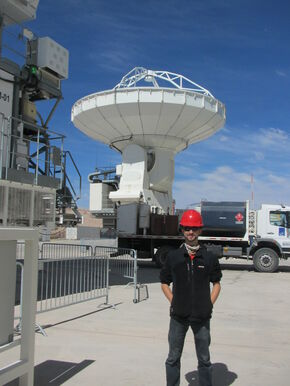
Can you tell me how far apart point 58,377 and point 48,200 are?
4285 mm

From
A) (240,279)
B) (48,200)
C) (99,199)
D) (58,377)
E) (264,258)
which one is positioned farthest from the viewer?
(99,199)

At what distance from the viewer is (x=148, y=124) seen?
89.0 ft

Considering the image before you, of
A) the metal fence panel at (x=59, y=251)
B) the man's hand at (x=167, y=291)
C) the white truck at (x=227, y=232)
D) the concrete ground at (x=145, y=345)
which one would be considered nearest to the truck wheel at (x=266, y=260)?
the white truck at (x=227, y=232)

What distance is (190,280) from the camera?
3.65m

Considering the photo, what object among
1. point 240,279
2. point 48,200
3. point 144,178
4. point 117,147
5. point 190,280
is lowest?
point 240,279

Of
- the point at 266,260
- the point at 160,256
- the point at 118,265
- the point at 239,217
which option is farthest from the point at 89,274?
the point at 266,260

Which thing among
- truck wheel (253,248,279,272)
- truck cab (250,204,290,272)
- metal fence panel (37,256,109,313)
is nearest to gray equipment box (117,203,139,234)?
truck cab (250,204,290,272)

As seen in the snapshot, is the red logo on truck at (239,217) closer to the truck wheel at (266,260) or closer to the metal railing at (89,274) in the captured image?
the truck wheel at (266,260)

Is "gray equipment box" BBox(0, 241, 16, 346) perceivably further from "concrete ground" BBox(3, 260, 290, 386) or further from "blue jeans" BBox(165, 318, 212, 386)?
"blue jeans" BBox(165, 318, 212, 386)

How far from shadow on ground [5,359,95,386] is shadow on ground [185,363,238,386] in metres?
1.22

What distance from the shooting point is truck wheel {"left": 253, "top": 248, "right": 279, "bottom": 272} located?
1679 cm

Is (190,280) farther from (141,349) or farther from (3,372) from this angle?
(141,349)

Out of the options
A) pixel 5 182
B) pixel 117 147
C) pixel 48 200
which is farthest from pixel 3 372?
pixel 117 147

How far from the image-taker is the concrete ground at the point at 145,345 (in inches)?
180
